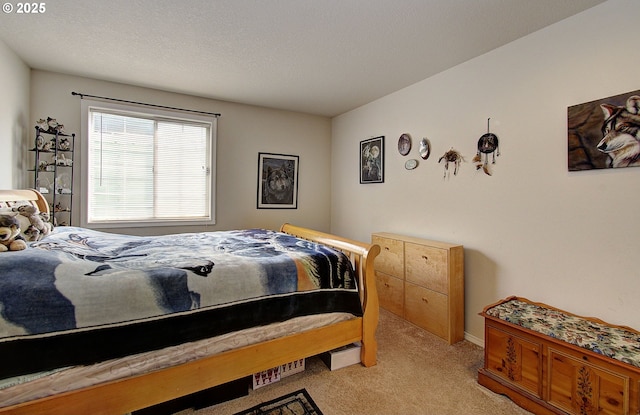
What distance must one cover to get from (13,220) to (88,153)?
2064 millimetres

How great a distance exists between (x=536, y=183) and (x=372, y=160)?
6.19 feet

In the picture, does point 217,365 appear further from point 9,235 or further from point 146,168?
point 146,168

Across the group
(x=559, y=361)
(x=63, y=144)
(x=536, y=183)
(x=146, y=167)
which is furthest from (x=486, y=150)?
(x=63, y=144)

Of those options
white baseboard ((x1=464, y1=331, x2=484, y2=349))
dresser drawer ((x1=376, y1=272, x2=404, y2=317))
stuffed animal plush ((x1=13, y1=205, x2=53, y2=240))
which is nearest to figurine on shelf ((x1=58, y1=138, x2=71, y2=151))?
stuffed animal plush ((x1=13, y1=205, x2=53, y2=240))

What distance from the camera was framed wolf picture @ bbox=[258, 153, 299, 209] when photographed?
A: 406 cm

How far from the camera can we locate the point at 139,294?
140cm

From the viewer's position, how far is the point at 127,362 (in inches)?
54.0

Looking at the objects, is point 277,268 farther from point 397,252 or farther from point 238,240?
point 397,252

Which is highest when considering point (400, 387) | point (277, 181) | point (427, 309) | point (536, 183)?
point (277, 181)

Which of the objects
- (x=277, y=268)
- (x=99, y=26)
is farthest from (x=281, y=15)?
(x=277, y=268)

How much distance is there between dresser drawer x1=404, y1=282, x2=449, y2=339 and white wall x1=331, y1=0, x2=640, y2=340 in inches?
10.5

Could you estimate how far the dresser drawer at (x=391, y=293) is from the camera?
2918 mm

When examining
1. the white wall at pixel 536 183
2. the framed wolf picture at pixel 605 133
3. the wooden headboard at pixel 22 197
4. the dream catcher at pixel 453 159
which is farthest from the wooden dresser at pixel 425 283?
the wooden headboard at pixel 22 197

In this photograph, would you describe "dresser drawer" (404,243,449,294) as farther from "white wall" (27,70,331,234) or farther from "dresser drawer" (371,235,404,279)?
"white wall" (27,70,331,234)
